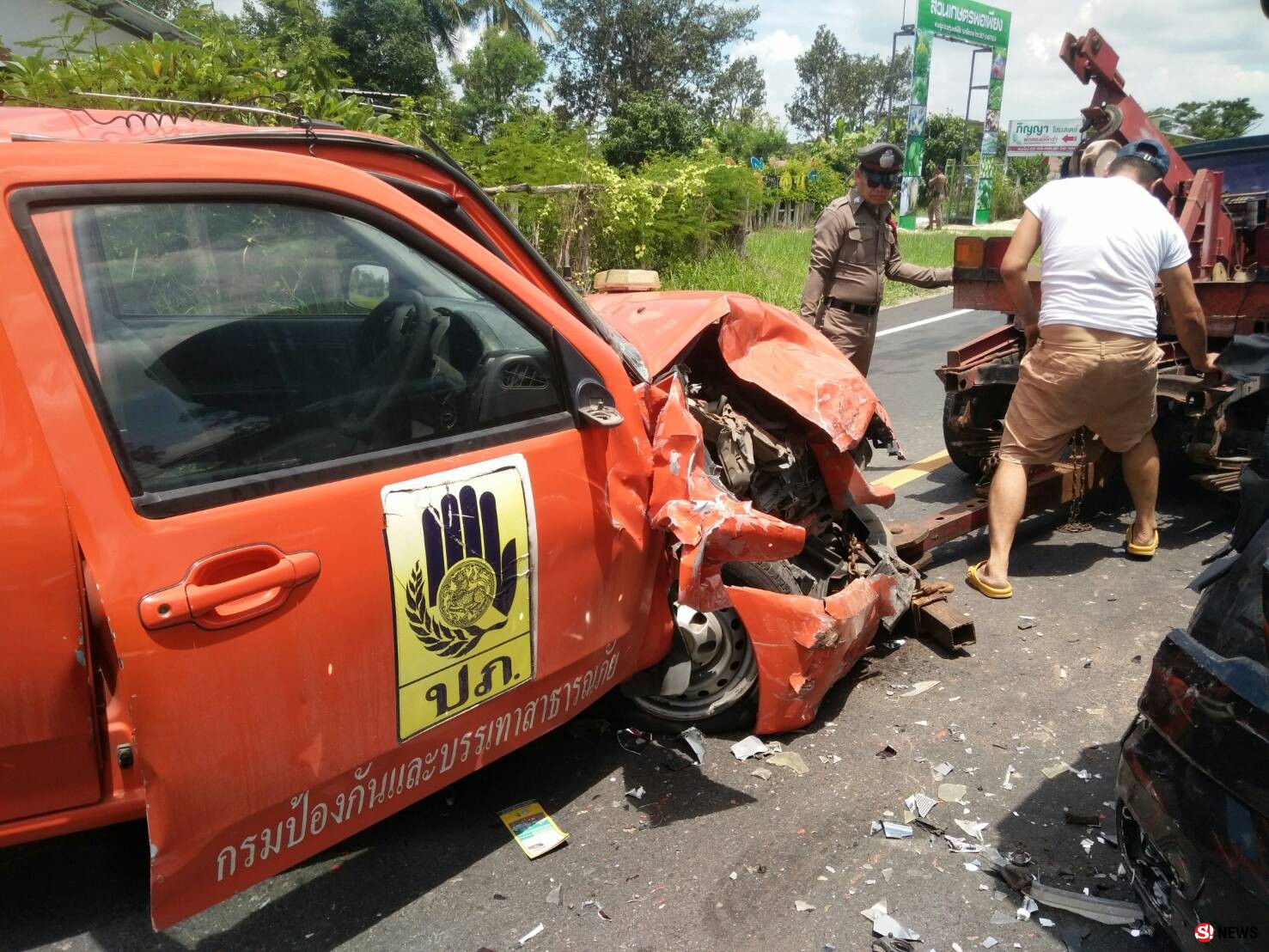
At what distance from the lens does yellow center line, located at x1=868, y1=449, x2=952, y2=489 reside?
222 inches

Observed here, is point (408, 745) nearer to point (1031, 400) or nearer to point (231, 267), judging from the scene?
point (231, 267)

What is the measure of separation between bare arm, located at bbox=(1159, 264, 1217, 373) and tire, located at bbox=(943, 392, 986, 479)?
1.12 m

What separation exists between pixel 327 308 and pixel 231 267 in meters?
0.22

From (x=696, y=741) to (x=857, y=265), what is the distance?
3.66m

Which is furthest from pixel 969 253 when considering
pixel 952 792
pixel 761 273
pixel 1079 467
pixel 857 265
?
pixel 761 273

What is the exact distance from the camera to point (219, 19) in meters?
9.21

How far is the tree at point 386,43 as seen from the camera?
27.7 meters

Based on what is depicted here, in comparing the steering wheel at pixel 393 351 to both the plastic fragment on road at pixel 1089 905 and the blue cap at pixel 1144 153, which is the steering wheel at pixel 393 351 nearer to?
the plastic fragment on road at pixel 1089 905

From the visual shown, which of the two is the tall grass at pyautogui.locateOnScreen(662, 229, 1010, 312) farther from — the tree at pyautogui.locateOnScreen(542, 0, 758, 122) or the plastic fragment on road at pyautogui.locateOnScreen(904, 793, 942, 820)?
the tree at pyautogui.locateOnScreen(542, 0, 758, 122)

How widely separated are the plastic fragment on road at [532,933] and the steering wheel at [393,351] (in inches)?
49.6

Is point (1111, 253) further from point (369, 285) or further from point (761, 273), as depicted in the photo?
point (761, 273)

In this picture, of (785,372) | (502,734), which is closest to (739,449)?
(785,372)

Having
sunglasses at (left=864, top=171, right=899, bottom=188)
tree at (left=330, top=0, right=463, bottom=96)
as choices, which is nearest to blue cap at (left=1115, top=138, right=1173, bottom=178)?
sunglasses at (left=864, top=171, right=899, bottom=188)

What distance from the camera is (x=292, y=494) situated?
6.23 ft
